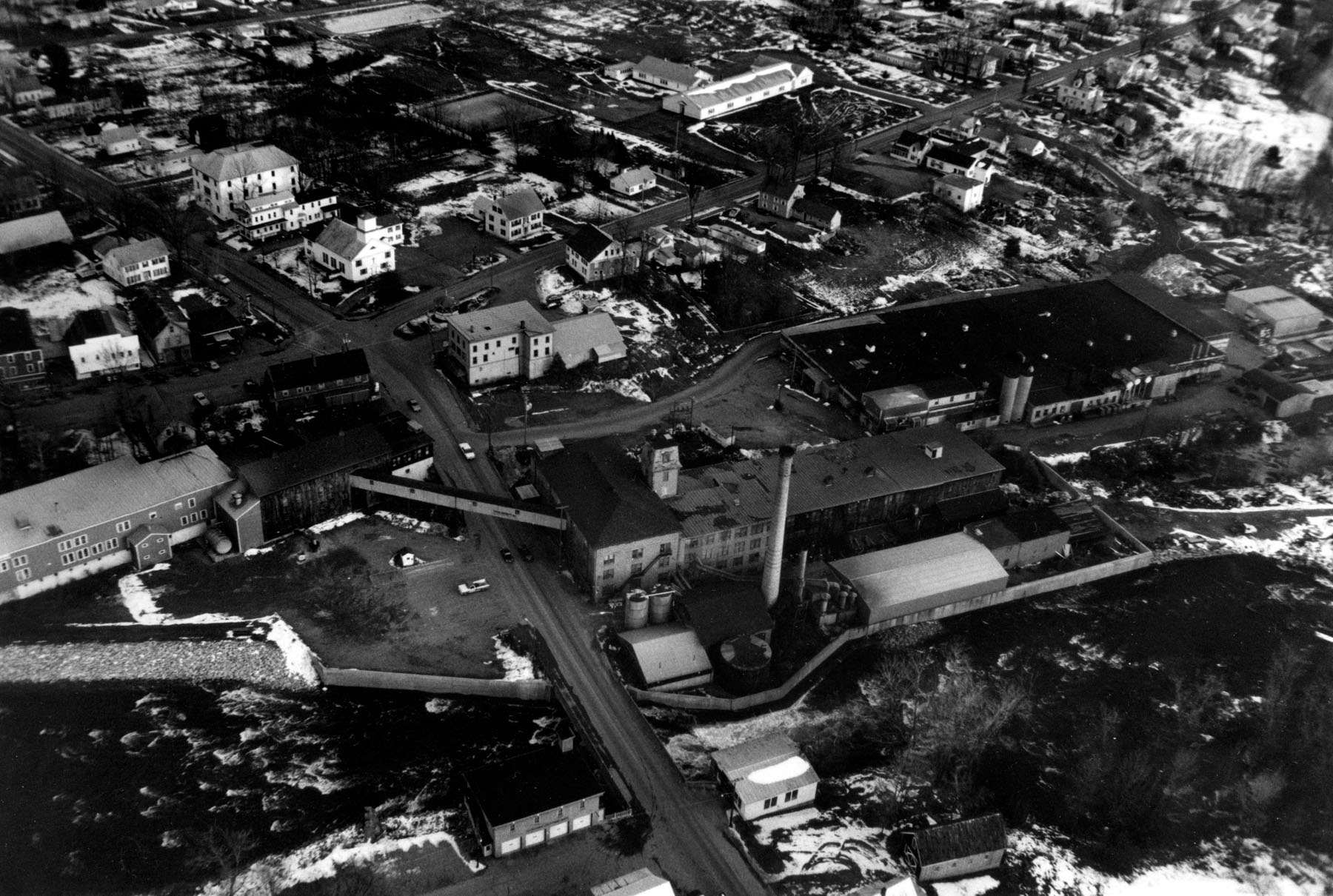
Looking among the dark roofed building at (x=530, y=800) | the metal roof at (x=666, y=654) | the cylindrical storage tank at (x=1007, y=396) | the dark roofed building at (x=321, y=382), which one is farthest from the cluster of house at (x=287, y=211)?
the dark roofed building at (x=530, y=800)

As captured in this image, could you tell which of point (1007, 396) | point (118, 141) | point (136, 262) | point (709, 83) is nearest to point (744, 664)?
point (1007, 396)

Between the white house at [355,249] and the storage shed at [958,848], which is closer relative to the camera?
the storage shed at [958,848]

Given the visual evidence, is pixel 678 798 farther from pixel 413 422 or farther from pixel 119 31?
pixel 119 31

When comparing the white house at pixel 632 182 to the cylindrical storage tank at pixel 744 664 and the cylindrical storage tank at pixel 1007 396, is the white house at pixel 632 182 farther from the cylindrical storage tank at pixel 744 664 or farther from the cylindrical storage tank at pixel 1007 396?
the cylindrical storage tank at pixel 744 664

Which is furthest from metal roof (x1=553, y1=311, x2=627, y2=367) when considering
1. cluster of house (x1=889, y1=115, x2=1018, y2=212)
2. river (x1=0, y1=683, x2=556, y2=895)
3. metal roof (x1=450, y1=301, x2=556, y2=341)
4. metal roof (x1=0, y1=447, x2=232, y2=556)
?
cluster of house (x1=889, y1=115, x2=1018, y2=212)

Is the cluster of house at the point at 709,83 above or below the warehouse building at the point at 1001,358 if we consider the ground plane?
A: above

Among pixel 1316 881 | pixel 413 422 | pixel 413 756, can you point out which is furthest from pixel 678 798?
pixel 413 422

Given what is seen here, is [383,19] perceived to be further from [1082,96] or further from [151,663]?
[151,663]
